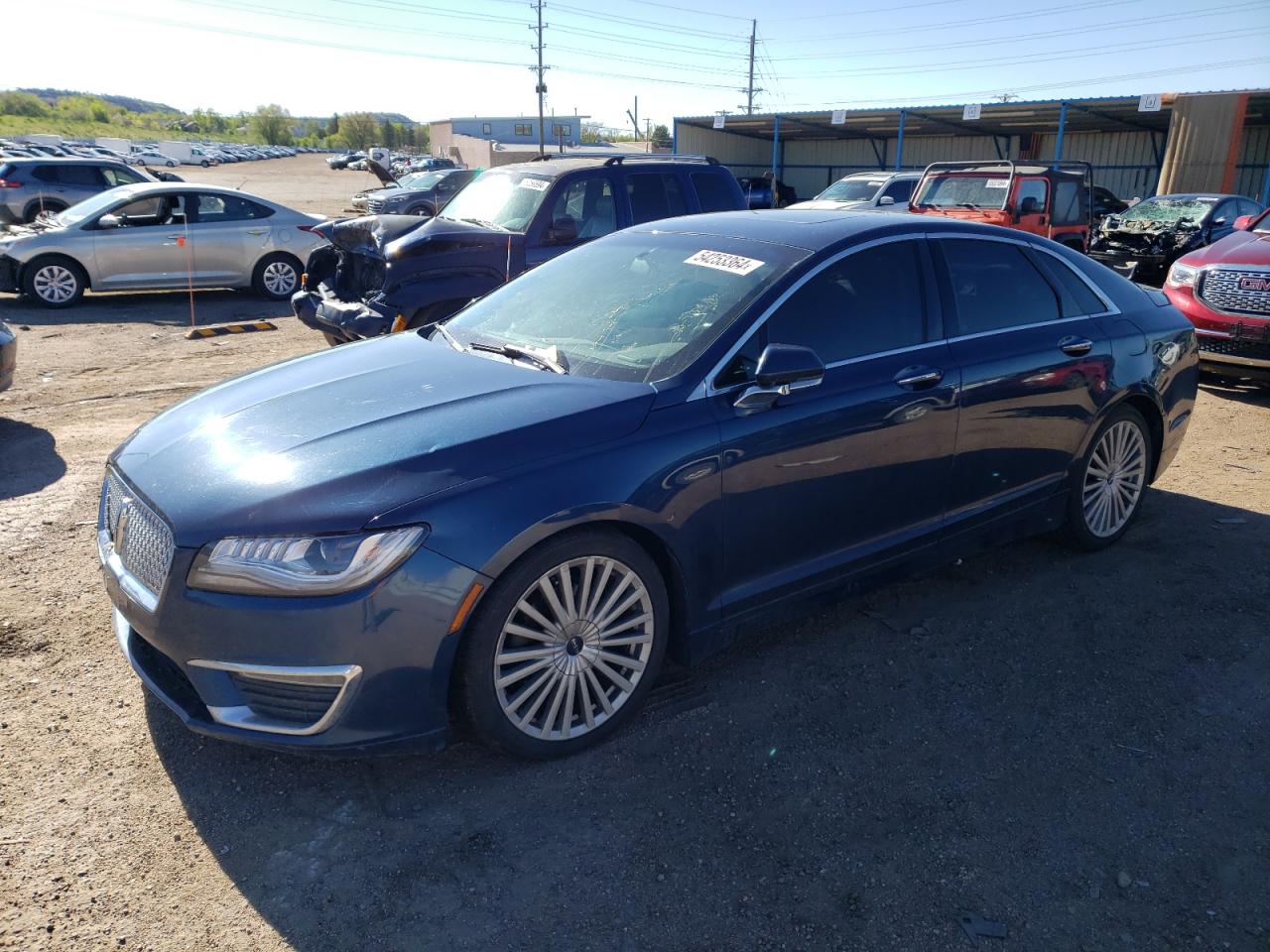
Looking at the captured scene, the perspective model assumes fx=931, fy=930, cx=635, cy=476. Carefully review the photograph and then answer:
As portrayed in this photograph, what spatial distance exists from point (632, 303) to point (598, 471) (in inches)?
43.1

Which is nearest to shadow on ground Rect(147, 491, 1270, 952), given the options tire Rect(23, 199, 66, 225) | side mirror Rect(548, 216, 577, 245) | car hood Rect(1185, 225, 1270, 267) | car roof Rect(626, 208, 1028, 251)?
car roof Rect(626, 208, 1028, 251)

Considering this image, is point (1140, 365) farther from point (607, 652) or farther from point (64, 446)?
point (64, 446)

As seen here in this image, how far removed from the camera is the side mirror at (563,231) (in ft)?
25.7

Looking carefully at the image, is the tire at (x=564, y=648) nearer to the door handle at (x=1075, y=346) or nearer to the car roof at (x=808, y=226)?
the car roof at (x=808, y=226)

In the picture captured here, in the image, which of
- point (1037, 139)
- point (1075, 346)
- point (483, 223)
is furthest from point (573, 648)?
point (1037, 139)

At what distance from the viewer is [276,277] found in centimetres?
1296

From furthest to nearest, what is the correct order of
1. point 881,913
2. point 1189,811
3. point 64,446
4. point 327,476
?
point 64,446 → point 1189,811 → point 327,476 → point 881,913

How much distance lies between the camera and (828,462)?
3.53m

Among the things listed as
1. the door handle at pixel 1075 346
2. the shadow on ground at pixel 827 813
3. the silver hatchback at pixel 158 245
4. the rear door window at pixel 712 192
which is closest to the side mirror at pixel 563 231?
the rear door window at pixel 712 192

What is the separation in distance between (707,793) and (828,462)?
130 centimetres

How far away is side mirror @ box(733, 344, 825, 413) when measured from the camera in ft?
10.5

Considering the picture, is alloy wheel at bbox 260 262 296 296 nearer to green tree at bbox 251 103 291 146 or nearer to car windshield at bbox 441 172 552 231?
car windshield at bbox 441 172 552 231

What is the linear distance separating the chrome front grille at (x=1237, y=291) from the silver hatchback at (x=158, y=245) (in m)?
10.8

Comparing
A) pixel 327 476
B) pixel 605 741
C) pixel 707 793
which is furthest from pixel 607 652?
pixel 327 476
